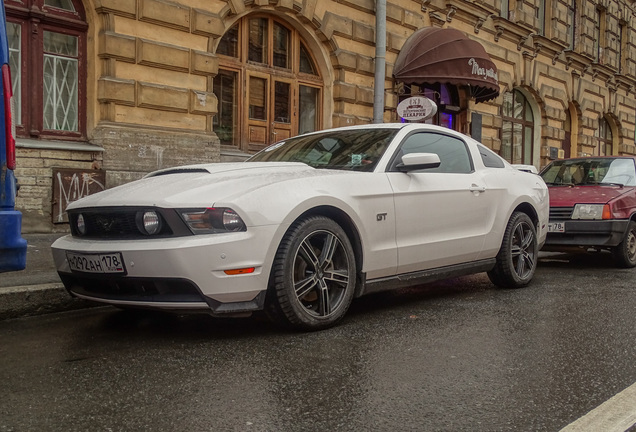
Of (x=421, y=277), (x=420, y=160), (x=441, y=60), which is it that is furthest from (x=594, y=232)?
(x=441, y=60)

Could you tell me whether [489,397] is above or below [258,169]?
below

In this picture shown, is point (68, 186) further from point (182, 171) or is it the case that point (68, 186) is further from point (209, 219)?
point (209, 219)

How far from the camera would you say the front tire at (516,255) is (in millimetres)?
6156

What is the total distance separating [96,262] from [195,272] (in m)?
0.69

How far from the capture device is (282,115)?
13078 millimetres

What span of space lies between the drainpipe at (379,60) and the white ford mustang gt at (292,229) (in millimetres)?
6491

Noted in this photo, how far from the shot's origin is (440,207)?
5.35m

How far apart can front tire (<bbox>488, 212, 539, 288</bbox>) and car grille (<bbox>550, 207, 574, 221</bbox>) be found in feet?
6.36

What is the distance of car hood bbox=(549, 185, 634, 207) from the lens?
834 centimetres

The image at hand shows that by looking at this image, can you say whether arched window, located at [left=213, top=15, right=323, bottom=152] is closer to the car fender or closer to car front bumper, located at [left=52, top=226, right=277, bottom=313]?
the car fender

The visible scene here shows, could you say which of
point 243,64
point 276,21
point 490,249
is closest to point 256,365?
point 490,249

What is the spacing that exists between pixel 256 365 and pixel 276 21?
33.6 ft

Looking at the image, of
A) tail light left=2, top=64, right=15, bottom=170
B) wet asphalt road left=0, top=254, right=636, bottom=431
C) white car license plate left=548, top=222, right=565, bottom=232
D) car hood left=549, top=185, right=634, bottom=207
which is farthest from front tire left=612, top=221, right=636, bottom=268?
tail light left=2, top=64, right=15, bottom=170

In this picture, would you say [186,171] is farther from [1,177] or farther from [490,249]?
[490,249]
